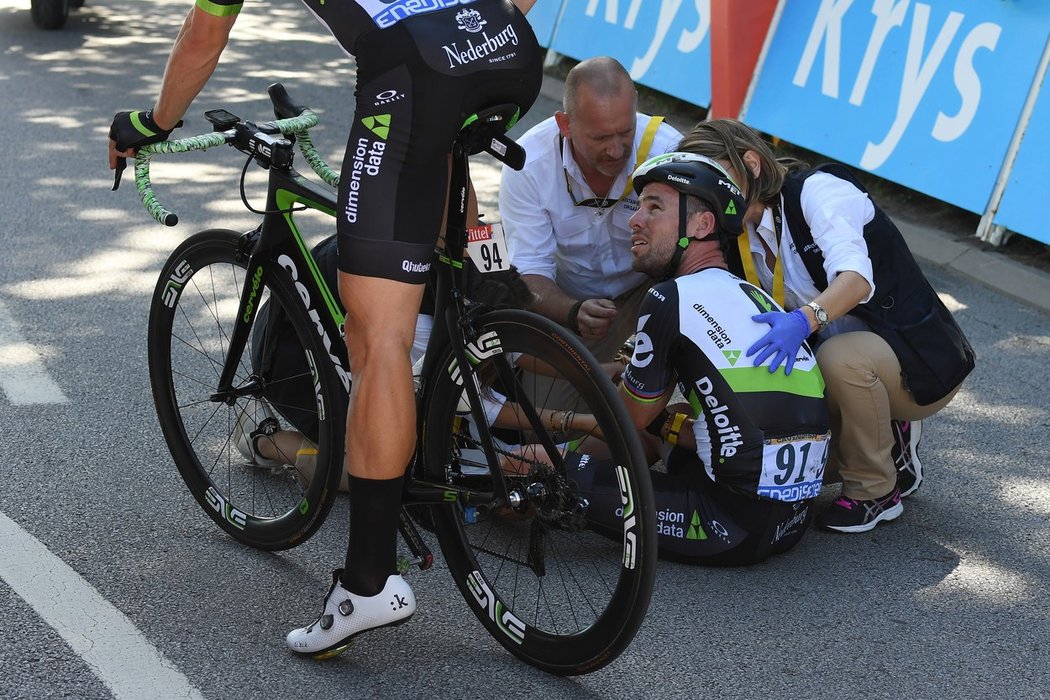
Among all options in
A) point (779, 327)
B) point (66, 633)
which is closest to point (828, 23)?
point (779, 327)

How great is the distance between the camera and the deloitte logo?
283 centimetres

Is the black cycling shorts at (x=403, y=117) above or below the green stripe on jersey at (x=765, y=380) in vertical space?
above

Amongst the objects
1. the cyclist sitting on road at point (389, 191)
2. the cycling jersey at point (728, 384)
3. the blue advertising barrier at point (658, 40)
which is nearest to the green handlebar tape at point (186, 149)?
the cyclist sitting on road at point (389, 191)

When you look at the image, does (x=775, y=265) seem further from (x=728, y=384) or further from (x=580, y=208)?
(x=580, y=208)

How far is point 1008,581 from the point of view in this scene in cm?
361

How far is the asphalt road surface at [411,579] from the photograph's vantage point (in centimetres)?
306

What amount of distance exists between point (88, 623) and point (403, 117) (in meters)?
1.50

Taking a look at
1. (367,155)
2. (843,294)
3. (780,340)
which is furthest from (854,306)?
(367,155)

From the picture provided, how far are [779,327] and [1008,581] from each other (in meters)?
1.00

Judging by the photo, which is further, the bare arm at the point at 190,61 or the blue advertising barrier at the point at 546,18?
the blue advertising barrier at the point at 546,18

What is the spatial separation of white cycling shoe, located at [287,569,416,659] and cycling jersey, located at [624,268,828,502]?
86 centimetres

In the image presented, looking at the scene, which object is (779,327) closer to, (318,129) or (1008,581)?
(1008,581)

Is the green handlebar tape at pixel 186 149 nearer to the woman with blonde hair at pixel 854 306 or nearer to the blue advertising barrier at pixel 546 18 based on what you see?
the woman with blonde hair at pixel 854 306

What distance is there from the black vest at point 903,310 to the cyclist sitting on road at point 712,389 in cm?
34
